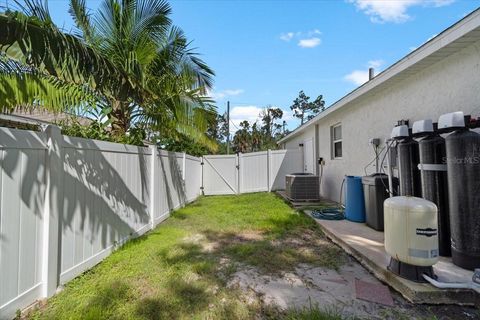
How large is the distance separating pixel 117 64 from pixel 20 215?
9.57 ft

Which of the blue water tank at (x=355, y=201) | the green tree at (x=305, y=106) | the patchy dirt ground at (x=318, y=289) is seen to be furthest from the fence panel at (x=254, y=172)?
the green tree at (x=305, y=106)

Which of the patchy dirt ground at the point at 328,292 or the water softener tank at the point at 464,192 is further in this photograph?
the water softener tank at the point at 464,192

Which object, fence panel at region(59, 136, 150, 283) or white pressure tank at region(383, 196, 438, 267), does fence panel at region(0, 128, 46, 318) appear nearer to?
fence panel at region(59, 136, 150, 283)

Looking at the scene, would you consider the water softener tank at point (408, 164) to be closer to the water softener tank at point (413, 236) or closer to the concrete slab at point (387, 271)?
the concrete slab at point (387, 271)

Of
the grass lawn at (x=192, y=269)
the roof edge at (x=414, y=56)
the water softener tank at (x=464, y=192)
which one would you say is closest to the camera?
the grass lawn at (x=192, y=269)

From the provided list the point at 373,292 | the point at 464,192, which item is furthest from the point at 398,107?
the point at 373,292

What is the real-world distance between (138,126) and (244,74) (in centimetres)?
1175

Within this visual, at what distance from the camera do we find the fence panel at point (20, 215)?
2.25 meters

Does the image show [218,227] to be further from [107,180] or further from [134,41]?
[134,41]

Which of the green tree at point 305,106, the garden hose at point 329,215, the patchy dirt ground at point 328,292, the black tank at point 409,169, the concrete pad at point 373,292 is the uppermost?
the green tree at point 305,106

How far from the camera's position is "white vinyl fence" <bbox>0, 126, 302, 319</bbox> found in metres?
2.32

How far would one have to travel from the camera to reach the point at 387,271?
9.89 ft

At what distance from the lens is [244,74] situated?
648 inches

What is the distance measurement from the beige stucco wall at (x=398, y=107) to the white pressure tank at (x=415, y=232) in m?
1.93
